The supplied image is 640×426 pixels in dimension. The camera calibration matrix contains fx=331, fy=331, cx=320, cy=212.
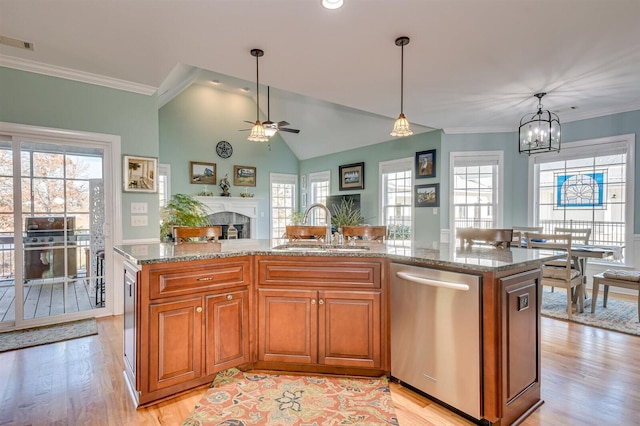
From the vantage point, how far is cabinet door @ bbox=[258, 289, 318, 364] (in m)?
2.30

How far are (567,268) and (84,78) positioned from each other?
5.61 metres

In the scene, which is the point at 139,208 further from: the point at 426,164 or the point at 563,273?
the point at 563,273

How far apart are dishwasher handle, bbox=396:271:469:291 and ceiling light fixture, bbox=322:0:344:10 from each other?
1.91m

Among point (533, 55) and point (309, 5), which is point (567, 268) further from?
point (309, 5)

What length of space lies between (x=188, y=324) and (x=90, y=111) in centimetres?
292

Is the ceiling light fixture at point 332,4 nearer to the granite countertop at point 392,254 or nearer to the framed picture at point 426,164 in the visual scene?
the granite countertop at point 392,254

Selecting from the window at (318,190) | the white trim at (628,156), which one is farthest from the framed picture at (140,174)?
the white trim at (628,156)

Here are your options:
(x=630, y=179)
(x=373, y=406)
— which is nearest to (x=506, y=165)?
(x=630, y=179)

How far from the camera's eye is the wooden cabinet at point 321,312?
2250 millimetres

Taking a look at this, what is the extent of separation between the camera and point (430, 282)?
193cm

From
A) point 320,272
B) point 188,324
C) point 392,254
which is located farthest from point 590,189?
point 188,324

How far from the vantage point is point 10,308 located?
137 inches

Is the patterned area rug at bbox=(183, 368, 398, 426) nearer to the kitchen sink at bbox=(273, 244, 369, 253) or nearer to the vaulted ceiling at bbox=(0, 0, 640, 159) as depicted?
the kitchen sink at bbox=(273, 244, 369, 253)

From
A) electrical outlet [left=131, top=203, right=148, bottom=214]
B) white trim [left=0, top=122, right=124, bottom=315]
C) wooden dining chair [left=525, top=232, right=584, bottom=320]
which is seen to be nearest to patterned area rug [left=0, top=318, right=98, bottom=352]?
white trim [left=0, top=122, right=124, bottom=315]
